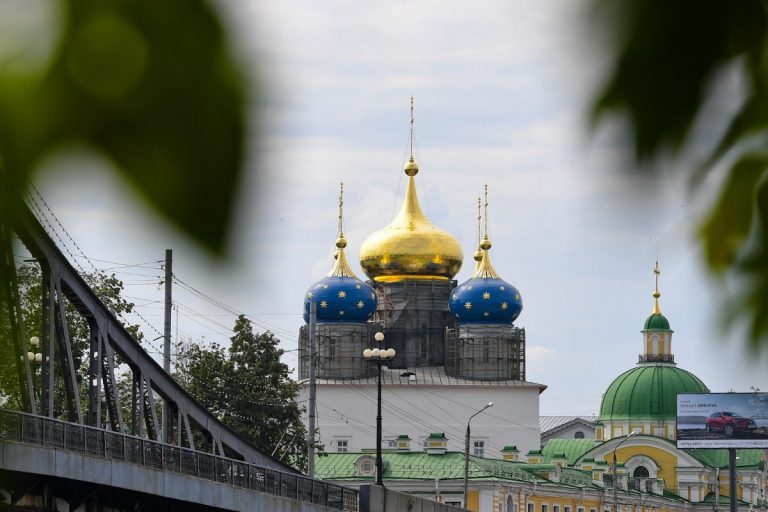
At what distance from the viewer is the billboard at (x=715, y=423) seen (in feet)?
207

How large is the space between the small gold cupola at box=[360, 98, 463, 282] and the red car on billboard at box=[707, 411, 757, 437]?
2426 cm

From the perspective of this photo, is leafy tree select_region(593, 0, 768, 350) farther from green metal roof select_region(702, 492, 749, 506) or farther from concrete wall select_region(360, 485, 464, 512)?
green metal roof select_region(702, 492, 749, 506)

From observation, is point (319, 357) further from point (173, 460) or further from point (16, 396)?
point (16, 396)

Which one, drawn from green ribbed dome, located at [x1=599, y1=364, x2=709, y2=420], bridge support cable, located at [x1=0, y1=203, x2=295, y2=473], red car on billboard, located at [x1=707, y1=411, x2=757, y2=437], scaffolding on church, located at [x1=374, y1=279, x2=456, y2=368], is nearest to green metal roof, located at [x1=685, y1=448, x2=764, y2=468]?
green ribbed dome, located at [x1=599, y1=364, x2=709, y2=420]

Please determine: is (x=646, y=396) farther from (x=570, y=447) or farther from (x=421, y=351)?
(x=421, y=351)

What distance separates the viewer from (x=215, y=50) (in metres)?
1.30

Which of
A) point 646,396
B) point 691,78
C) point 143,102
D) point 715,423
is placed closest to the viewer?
point 143,102

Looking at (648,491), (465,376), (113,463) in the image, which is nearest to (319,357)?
(465,376)

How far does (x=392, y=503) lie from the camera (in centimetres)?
2736

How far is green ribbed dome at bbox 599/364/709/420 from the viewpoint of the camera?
319ft

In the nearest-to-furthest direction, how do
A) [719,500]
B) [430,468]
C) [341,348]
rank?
[430,468] < [341,348] < [719,500]

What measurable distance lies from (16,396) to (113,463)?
2378cm

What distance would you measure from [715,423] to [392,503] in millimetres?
38687

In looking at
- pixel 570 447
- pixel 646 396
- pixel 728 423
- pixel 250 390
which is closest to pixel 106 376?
pixel 250 390
